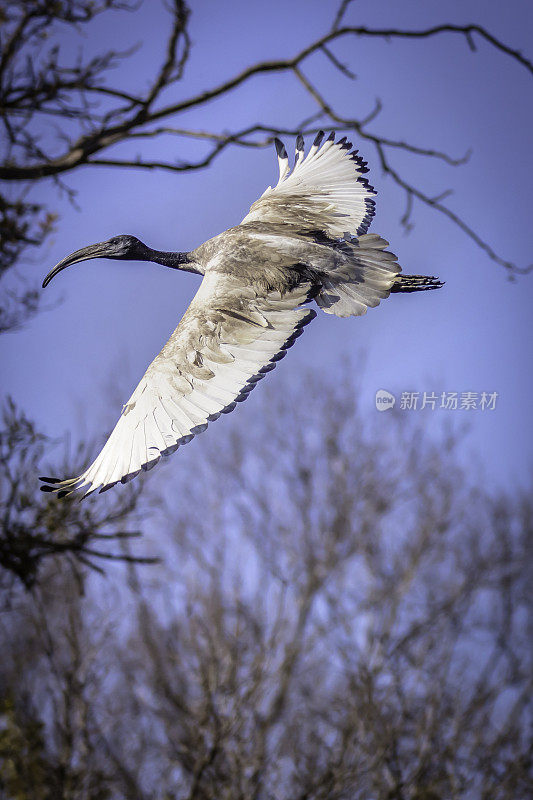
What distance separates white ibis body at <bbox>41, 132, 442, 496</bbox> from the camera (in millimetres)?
783

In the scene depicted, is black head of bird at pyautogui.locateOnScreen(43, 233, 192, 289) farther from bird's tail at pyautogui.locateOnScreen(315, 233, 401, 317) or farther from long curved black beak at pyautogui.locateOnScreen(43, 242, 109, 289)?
bird's tail at pyautogui.locateOnScreen(315, 233, 401, 317)

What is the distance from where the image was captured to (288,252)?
2.82 feet

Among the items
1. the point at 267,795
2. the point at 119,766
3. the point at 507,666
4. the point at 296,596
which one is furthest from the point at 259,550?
the point at 267,795

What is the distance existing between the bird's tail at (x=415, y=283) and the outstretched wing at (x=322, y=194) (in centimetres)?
11

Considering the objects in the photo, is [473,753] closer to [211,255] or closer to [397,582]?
[397,582]

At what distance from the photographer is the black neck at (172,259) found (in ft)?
3.02

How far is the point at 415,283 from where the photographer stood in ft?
2.79

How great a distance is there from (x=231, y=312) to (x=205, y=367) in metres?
0.06

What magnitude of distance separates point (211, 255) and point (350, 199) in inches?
8.9

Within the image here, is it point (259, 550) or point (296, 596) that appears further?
point (259, 550)

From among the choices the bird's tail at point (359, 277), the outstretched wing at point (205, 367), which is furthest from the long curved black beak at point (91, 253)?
the bird's tail at point (359, 277)

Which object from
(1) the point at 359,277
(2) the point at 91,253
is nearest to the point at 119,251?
(2) the point at 91,253

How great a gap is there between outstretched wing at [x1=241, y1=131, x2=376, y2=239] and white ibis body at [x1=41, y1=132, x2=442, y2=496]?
0.09ft

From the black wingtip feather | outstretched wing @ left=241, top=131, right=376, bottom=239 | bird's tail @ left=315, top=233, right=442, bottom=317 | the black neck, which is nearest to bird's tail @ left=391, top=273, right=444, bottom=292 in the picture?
bird's tail @ left=315, top=233, right=442, bottom=317
